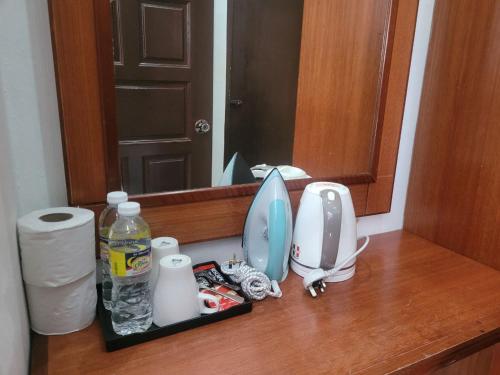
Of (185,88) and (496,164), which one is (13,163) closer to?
(185,88)

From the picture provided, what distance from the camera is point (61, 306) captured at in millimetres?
695

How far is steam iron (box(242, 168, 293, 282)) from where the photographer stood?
0.87m

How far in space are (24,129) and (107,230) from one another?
246 millimetres

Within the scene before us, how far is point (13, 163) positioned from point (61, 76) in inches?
7.4

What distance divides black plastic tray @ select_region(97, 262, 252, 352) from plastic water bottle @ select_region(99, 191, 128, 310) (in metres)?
0.02

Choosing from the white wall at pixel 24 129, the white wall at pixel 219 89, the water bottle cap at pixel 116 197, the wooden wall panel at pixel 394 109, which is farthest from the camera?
the wooden wall panel at pixel 394 109

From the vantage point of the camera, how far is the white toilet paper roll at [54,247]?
0.64m

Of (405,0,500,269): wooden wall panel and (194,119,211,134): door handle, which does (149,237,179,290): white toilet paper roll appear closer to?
(194,119,211,134): door handle

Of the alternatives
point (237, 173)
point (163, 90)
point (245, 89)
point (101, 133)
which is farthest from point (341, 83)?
point (101, 133)

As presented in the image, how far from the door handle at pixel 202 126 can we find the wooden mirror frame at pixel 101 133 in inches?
5.5

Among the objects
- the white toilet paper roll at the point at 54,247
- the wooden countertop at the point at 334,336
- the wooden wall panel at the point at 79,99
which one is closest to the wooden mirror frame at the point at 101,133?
the wooden wall panel at the point at 79,99

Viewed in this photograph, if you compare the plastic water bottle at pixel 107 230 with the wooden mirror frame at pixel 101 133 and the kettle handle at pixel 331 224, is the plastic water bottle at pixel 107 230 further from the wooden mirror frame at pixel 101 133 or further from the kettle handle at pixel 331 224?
the kettle handle at pixel 331 224

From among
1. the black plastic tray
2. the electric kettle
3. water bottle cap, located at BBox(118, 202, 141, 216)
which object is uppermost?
water bottle cap, located at BBox(118, 202, 141, 216)

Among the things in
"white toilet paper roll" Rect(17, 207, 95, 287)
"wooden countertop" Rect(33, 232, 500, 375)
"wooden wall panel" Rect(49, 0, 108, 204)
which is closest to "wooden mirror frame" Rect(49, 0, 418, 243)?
"wooden wall panel" Rect(49, 0, 108, 204)
